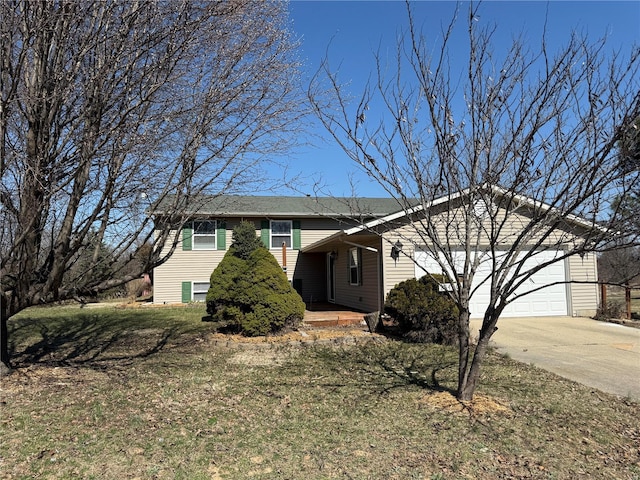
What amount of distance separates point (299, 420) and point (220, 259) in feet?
44.1

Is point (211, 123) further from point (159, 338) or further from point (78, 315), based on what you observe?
point (78, 315)

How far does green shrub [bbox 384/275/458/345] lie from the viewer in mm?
8500

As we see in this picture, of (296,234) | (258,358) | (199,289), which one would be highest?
(296,234)

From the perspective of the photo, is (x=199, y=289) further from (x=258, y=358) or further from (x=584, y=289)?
(x=584, y=289)

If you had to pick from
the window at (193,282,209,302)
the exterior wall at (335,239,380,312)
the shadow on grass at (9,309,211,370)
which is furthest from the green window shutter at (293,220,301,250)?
the shadow on grass at (9,309,211,370)

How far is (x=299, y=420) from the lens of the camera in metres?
4.57

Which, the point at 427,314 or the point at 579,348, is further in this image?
the point at 427,314

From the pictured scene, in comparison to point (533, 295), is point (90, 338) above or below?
below

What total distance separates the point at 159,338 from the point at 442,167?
6.97 metres

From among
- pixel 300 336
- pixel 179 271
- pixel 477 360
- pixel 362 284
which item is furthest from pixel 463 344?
pixel 179 271

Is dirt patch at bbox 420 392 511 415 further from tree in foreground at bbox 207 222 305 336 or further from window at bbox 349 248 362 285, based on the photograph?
window at bbox 349 248 362 285

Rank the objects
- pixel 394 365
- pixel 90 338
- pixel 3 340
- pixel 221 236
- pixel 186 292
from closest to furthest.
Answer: pixel 3 340 → pixel 394 365 → pixel 90 338 → pixel 186 292 → pixel 221 236

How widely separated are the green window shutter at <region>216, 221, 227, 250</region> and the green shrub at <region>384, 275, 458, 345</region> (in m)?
10.0

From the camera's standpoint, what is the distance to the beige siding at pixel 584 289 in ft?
42.0
